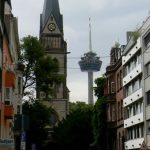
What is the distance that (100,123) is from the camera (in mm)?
69938

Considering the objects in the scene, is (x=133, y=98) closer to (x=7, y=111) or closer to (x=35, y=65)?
(x=35, y=65)

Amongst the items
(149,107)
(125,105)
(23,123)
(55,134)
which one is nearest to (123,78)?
(125,105)

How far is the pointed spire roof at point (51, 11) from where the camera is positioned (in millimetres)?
125125

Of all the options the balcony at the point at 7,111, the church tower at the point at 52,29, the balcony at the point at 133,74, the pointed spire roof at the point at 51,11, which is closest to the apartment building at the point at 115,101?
the balcony at the point at 133,74

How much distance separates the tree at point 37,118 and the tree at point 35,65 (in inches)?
132

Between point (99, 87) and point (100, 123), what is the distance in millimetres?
6878

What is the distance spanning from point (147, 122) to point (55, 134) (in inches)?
1647

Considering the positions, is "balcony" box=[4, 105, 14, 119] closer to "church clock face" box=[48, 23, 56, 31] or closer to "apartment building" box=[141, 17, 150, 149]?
"apartment building" box=[141, 17, 150, 149]

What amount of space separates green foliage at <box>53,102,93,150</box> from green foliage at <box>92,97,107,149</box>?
12237mm

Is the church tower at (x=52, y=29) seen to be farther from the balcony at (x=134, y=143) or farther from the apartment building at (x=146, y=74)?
the apartment building at (x=146, y=74)

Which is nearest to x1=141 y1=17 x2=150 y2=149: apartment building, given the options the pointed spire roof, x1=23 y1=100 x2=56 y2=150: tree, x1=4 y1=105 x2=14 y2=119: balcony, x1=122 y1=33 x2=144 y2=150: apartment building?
x1=122 y1=33 x2=144 y2=150: apartment building

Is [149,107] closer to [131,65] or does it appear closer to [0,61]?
[131,65]

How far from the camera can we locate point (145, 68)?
53156 mm

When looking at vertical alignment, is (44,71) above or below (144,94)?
above
